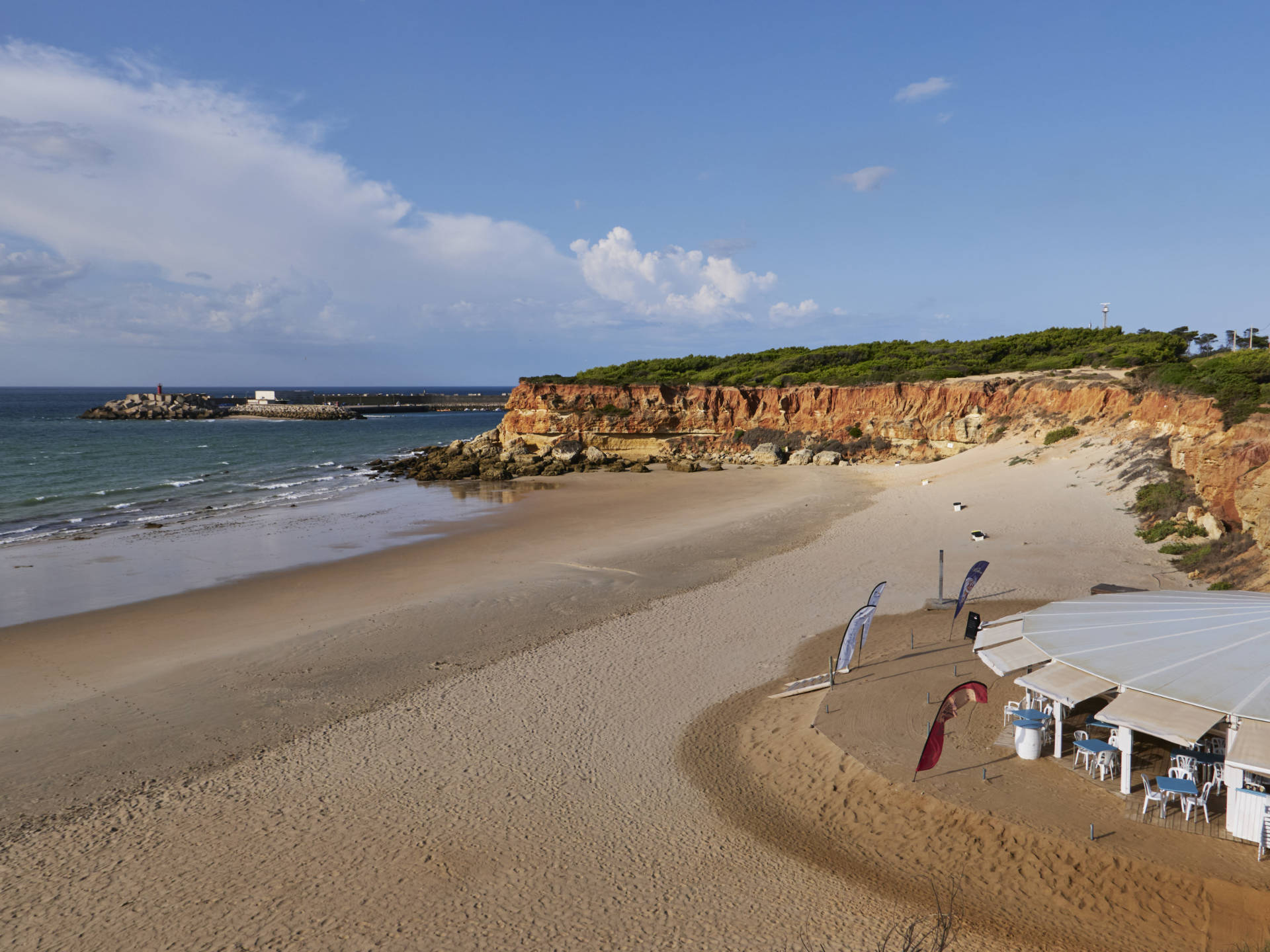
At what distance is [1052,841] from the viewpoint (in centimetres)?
799

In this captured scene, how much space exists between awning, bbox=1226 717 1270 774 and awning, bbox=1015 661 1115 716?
1.22 metres

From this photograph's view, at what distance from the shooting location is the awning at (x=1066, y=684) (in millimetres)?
8711

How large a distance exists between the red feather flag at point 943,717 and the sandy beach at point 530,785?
1.66ft

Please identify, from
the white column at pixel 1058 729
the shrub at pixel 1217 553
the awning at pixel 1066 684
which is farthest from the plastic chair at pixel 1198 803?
the shrub at pixel 1217 553

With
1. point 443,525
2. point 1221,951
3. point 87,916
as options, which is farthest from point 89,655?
point 1221,951

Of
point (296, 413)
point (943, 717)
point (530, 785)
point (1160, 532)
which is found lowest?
point (530, 785)

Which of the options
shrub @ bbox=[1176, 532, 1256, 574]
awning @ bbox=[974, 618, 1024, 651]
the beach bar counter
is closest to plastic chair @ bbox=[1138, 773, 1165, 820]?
the beach bar counter

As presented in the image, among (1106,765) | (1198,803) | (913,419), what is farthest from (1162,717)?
(913,419)

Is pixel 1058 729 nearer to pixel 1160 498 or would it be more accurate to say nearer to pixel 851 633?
pixel 851 633

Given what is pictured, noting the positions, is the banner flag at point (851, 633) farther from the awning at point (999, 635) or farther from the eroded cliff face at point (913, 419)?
the eroded cliff face at point (913, 419)

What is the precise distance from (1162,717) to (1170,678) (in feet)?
2.16

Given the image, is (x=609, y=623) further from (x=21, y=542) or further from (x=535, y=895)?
(x=21, y=542)

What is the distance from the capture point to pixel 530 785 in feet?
32.6

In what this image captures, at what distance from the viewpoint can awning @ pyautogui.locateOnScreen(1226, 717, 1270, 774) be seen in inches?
285
